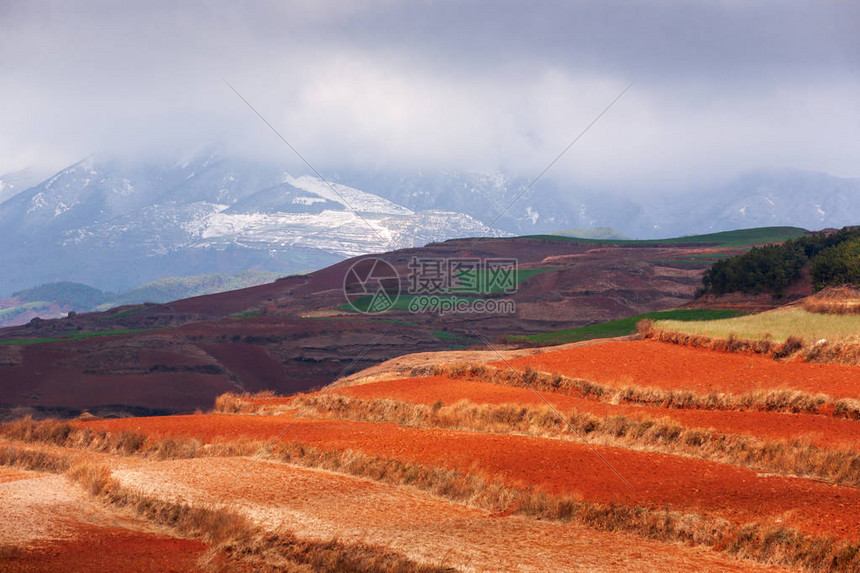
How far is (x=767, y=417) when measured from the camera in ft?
55.4

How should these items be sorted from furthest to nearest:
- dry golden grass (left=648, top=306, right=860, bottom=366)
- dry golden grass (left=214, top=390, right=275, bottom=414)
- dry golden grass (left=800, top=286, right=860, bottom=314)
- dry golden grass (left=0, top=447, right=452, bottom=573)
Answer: dry golden grass (left=800, top=286, right=860, bottom=314) < dry golden grass (left=214, top=390, right=275, bottom=414) < dry golden grass (left=648, top=306, right=860, bottom=366) < dry golden grass (left=0, top=447, right=452, bottom=573)

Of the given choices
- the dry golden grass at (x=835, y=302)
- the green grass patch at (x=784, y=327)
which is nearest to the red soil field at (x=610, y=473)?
the green grass patch at (x=784, y=327)

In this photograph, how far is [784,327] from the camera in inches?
1004

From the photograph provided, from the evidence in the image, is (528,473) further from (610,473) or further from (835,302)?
(835,302)

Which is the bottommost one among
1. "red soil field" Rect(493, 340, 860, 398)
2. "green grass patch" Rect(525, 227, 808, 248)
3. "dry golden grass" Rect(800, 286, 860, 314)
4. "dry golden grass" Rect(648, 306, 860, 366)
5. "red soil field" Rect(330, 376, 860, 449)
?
"red soil field" Rect(330, 376, 860, 449)

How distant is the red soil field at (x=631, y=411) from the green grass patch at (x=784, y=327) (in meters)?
7.18

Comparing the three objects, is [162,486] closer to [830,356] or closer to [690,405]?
[690,405]

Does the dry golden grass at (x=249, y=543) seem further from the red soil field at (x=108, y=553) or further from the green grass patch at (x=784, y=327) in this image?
the green grass patch at (x=784, y=327)

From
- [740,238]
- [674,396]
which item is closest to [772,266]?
[674,396]

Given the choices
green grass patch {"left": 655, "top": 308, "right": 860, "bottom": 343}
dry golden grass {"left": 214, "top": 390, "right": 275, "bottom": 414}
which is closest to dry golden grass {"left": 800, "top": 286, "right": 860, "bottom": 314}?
green grass patch {"left": 655, "top": 308, "right": 860, "bottom": 343}

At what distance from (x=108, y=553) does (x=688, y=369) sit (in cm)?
1824

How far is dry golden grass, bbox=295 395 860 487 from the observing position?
13.2m

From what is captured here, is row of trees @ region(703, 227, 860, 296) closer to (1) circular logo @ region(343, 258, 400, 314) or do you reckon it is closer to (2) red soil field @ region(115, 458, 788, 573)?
(2) red soil field @ region(115, 458, 788, 573)
